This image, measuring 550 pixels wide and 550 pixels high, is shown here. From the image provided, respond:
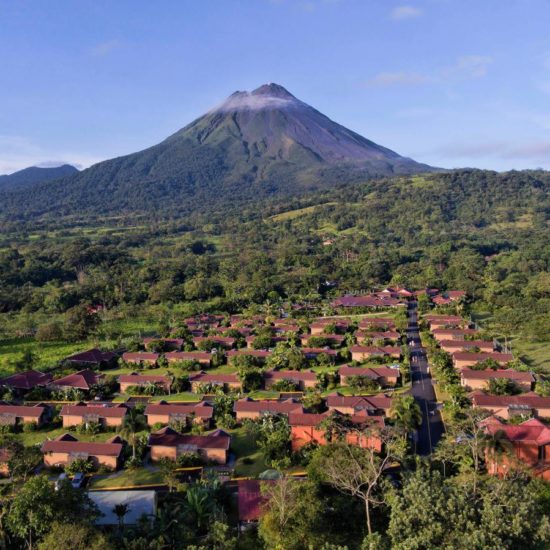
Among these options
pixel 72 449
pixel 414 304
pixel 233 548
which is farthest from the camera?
pixel 414 304

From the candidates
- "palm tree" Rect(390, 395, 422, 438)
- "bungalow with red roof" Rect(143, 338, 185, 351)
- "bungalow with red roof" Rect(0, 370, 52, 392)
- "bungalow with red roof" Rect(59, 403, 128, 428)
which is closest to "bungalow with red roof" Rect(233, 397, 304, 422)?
"palm tree" Rect(390, 395, 422, 438)

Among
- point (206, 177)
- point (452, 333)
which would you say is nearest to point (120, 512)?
point (452, 333)

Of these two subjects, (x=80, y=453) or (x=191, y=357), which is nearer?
(x=80, y=453)

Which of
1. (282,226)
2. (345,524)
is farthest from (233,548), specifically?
(282,226)

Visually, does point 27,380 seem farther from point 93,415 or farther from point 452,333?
point 452,333

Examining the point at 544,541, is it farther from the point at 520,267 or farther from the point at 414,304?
the point at 520,267

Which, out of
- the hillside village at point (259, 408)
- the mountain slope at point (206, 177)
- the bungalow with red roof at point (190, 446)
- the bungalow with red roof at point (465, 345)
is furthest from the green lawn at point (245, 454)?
the mountain slope at point (206, 177)

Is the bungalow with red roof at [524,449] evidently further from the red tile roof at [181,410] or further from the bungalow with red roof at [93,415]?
the bungalow with red roof at [93,415]
